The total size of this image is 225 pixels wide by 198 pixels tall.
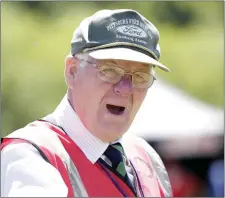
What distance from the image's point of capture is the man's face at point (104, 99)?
2.82 m

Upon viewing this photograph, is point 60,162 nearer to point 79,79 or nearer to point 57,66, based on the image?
point 79,79

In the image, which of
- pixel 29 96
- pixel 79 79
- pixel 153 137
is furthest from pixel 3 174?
pixel 29 96

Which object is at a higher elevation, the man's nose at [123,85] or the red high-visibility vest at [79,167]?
the man's nose at [123,85]

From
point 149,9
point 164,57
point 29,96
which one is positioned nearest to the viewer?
point 29,96

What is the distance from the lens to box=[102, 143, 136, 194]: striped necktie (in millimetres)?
2910

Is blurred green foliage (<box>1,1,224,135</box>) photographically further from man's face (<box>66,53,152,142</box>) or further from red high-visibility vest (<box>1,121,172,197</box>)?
man's face (<box>66,53,152,142</box>)

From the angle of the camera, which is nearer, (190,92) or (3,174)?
(3,174)

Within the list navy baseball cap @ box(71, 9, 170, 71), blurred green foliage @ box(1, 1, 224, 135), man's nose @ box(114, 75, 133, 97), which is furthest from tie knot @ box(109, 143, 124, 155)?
blurred green foliage @ box(1, 1, 224, 135)

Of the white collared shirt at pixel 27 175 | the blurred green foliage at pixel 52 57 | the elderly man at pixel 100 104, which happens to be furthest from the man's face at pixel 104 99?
the blurred green foliage at pixel 52 57

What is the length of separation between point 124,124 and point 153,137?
595cm

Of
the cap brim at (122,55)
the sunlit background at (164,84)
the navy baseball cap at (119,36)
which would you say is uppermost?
the navy baseball cap at (119,36)

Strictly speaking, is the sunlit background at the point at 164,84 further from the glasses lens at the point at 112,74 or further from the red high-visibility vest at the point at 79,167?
the glasses lens at the point at 112,74

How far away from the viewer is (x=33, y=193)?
2.33m

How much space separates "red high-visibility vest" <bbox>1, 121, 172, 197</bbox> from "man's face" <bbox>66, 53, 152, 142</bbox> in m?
0.10
